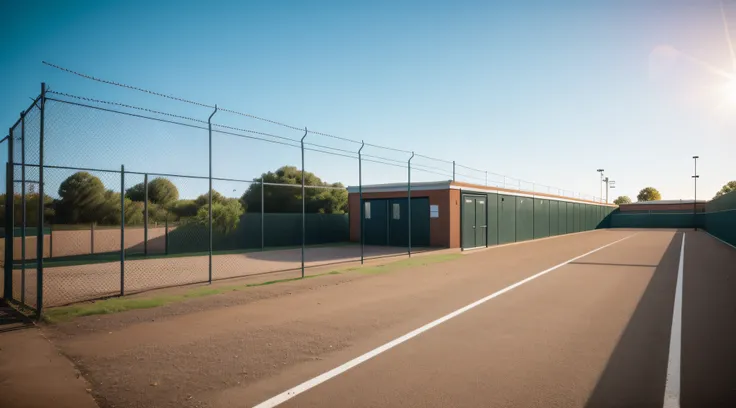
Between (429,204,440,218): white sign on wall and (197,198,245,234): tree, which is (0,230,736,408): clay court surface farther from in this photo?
(197,198,245,234): tree

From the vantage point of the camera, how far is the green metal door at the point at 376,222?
2259 centimetres

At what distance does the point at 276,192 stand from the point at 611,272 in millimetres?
33081

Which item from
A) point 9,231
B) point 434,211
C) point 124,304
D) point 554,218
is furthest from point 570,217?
point 9,231

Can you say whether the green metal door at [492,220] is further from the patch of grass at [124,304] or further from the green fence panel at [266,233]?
the patch of grass at [124,304]

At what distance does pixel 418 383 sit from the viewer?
4.14 m

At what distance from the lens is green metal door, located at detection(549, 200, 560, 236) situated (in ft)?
111

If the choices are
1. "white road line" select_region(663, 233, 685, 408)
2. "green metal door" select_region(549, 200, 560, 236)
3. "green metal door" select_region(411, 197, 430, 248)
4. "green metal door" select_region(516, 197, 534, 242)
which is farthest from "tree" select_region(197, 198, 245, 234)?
"green metal door" select_region(549, 200, 560, 236)

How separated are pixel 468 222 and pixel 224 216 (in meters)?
12.3

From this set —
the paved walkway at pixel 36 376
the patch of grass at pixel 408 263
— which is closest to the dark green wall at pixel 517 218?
the patch of grass at pixel 408 263

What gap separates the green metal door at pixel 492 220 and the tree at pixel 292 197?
1002 centimetres

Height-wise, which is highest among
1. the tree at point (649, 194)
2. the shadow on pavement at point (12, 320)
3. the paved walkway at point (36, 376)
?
the tree at point (649, 194)

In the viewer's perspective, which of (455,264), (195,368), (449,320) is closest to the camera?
(195,368)

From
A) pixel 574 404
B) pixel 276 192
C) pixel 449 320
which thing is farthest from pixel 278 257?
pixel 276 192

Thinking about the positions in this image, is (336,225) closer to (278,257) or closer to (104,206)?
(278,257)
